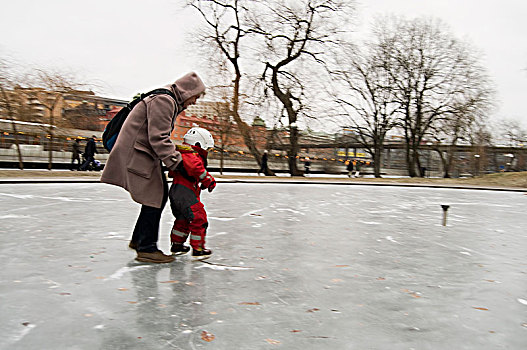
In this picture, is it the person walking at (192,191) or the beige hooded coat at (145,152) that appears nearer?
the beige hooded coat at (145,152)

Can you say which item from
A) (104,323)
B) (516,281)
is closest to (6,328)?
(104,323)

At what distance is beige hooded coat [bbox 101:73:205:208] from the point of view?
4.46 metres

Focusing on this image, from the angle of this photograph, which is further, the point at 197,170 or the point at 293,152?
the point at 293,152

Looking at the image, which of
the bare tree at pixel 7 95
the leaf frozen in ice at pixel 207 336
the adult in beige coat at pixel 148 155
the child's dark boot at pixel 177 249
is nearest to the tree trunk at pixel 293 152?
the bare tree at pixel 7 95

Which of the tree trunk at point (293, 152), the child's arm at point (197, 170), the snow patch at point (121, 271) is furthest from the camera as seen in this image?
the tree trunk at point (293, 152)

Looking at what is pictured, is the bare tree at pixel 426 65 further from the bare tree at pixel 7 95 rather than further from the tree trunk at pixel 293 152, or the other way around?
the bare tree at pixel 7 95

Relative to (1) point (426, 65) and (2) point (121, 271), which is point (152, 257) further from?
(1) point (426, 65)

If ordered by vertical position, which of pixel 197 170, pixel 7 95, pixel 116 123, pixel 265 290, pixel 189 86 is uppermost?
pixel 7 95

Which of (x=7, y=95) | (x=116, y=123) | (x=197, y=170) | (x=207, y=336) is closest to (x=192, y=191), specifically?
(x=197, y=170)

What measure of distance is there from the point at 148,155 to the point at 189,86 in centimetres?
82

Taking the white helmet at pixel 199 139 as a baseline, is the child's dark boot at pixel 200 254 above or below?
Answer: below

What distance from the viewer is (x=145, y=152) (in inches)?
179

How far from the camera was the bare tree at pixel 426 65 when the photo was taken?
34312 millimetres

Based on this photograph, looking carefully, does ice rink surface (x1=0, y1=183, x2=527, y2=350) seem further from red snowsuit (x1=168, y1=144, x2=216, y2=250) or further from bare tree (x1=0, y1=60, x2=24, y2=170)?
bare tree (x1=0, y1=60, x2=24, y2=170)
